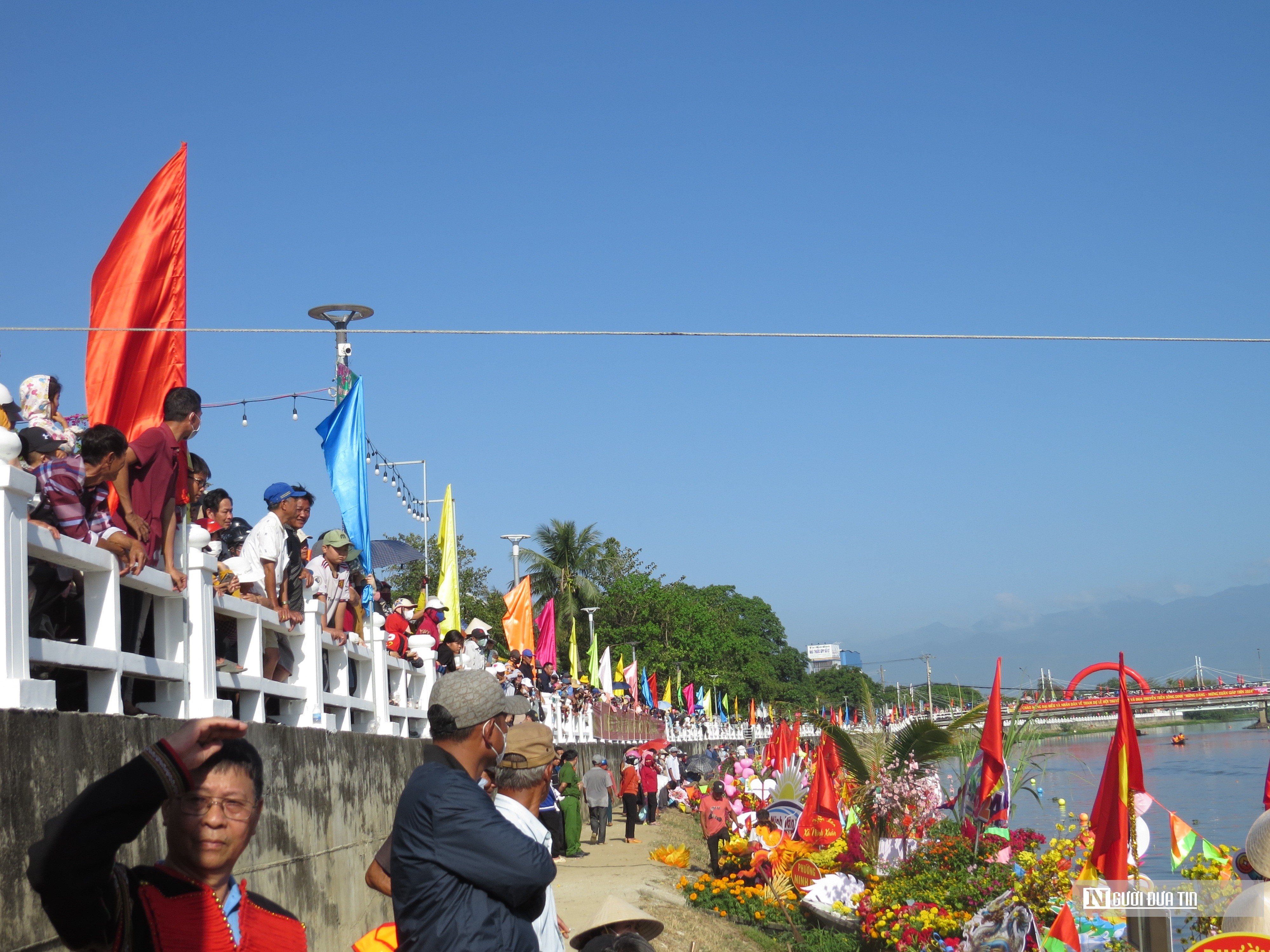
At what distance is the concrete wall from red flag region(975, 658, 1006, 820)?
5475mm

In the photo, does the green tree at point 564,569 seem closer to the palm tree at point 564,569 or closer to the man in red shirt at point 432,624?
the palm tree at point 564,569

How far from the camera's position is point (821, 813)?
52.3ft

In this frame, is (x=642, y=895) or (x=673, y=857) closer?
(x=642, y=895)

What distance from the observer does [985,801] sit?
11.6m

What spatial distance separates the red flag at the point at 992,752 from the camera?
1165cm

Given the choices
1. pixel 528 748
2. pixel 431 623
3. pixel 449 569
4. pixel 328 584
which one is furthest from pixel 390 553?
pixel 528 748

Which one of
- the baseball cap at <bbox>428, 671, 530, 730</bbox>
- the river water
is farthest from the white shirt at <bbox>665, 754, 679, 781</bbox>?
the baseball cap at <bbox>428, 671, 530, 730</bbox>

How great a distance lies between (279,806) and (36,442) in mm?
2542

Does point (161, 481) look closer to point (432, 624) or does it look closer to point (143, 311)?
point (143, 311)

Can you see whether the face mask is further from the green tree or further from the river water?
the green tree

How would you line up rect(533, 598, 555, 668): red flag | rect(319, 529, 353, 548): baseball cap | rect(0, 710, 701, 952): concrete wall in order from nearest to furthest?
rect(0, 710, 701, 952): concrete wall, rect(319, 529, 353, 548): baseball cap, rect(533, 598, 555, 668): red flag

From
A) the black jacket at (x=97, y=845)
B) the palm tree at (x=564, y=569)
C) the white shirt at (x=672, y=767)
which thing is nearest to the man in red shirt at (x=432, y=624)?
the black jacket at (x=97, y=845)

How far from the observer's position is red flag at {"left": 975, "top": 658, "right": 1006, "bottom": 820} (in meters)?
11.6

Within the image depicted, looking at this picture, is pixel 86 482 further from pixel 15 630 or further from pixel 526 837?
pixel 526 837
